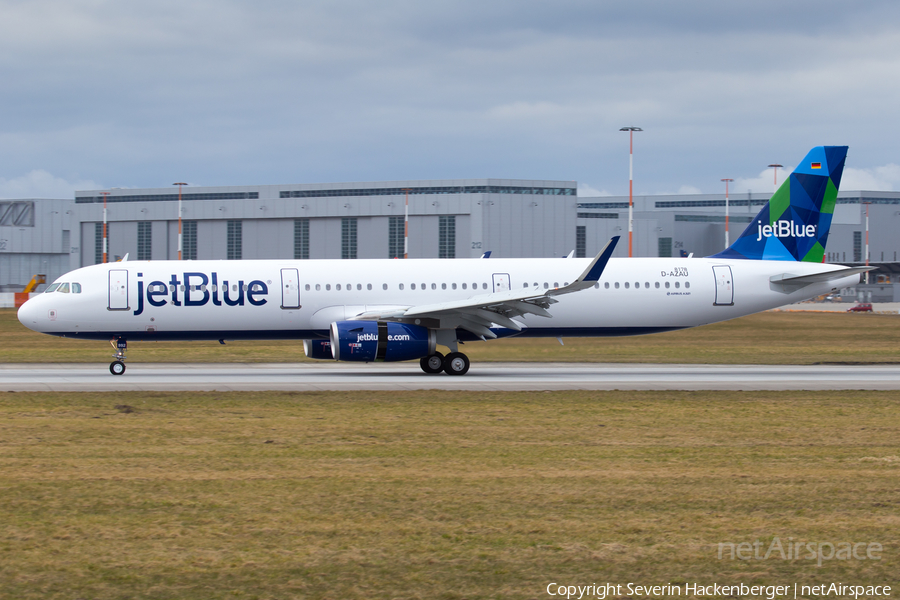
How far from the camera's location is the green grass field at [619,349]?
33.3 m

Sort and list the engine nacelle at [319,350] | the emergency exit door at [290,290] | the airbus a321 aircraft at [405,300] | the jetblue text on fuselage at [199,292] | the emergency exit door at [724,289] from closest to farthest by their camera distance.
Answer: the airbus a321 aircraft at [405,300], the engine nacelle at [319,350], the jetblue text on fuselage at [199,292], the emergency exit door at [290,290], the emergency exit door at [724,289]

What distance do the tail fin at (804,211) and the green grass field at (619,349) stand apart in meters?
4.33

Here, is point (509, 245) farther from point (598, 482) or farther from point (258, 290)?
point (598, 482)

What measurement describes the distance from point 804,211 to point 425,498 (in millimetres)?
25244

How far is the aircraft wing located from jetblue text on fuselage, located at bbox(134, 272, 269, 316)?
323 cm

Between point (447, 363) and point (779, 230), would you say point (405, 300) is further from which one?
point (779, 230)

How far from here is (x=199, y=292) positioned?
88.1ft

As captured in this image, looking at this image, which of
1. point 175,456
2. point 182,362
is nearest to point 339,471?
point 175,456

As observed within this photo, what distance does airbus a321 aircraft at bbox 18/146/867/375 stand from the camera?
25859 mm

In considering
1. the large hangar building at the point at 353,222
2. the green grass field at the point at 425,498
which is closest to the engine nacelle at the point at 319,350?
the green grass field at the point at 425,498

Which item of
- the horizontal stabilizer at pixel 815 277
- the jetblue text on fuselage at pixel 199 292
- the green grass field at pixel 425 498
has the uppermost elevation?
the horizontal stabilizer at pixel 815 277

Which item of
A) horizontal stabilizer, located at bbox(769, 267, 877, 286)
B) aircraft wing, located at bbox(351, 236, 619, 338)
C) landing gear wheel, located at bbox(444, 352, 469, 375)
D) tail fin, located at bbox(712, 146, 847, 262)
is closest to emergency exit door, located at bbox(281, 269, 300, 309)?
aircraft wing, located at bbox(351, 236, 619, 338)

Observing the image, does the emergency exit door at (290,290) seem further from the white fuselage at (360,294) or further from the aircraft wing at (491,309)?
the aircraft wing at (491,309)

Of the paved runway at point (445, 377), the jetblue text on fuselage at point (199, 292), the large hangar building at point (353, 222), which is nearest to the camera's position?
the paved runway at point (445, 377)
